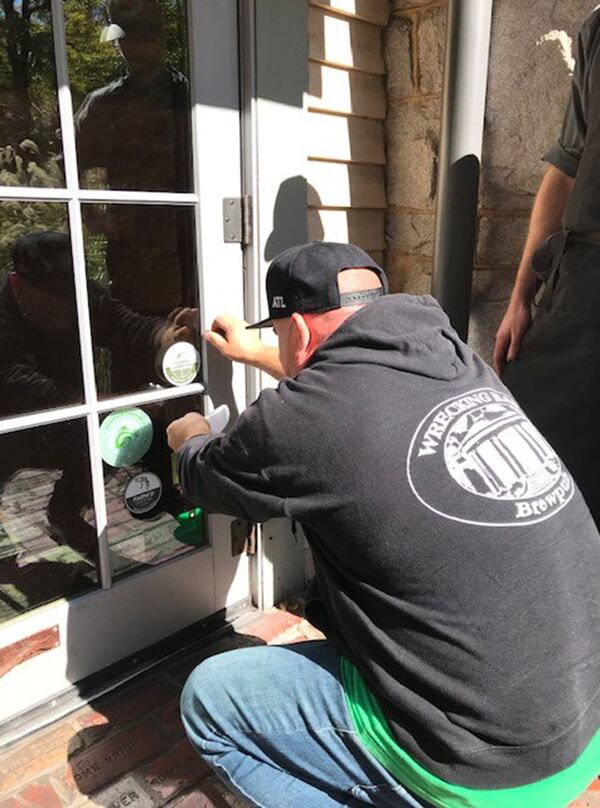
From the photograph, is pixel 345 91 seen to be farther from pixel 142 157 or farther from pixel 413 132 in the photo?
pixel 142 157

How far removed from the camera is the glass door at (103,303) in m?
1.72

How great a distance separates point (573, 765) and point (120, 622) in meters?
1.37

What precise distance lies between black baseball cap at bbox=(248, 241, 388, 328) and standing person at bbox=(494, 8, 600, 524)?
1.86 ft

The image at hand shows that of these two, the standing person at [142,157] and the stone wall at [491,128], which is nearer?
the standing person at [142,157]

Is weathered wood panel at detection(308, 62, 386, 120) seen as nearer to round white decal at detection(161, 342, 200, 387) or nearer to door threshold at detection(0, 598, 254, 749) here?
round white decal at detection(161, 342, 200, 387)

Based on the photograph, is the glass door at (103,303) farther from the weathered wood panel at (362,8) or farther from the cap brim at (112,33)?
the weathered wood panel at (362,8)

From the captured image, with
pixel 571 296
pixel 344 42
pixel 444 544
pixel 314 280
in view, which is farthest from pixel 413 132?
pixel 444 544

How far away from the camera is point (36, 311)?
179 centimetres

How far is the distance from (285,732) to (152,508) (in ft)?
3.19

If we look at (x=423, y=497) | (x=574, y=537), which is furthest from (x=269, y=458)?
(x=574, y=537)

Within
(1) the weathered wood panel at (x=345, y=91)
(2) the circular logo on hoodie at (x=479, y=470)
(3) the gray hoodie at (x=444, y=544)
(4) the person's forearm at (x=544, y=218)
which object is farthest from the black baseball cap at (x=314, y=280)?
(1) the weathered wood panel at (x=345, y=91)

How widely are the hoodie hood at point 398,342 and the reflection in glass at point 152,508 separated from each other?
0.87 m

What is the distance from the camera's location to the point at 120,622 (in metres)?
2.11

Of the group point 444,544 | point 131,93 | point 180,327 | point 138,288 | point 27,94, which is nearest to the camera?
point 444,544
